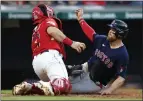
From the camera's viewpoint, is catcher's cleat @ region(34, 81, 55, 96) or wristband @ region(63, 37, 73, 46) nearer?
catcher's cleat @ region(34, 81, 55, 96)

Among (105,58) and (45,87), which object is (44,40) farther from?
(105,58)

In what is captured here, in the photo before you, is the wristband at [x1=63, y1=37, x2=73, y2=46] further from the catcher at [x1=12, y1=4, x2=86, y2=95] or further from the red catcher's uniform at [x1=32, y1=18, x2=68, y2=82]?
the red catcher's uniform at [x1=32, y1=18, x2=68, y2=82]

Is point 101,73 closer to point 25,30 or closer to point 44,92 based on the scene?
point 44,92

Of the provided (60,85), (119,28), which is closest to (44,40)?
(60,85)

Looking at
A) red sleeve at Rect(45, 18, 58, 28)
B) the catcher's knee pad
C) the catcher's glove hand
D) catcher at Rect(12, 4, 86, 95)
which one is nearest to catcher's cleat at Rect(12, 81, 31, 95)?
catcher at Rect(12, 4, 86, 95)

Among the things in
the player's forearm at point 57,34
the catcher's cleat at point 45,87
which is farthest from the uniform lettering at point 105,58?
the catcher's cleat at point 45,87

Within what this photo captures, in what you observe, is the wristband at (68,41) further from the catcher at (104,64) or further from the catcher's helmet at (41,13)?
the catcher at (104,64)

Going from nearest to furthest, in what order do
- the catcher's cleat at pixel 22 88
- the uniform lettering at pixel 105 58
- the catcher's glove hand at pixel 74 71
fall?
1. the catcher's cleat at pixel 22 88
2. the uniform lettering at pixel 105 58
3. the catcher's glove hand at pixel 74 71
